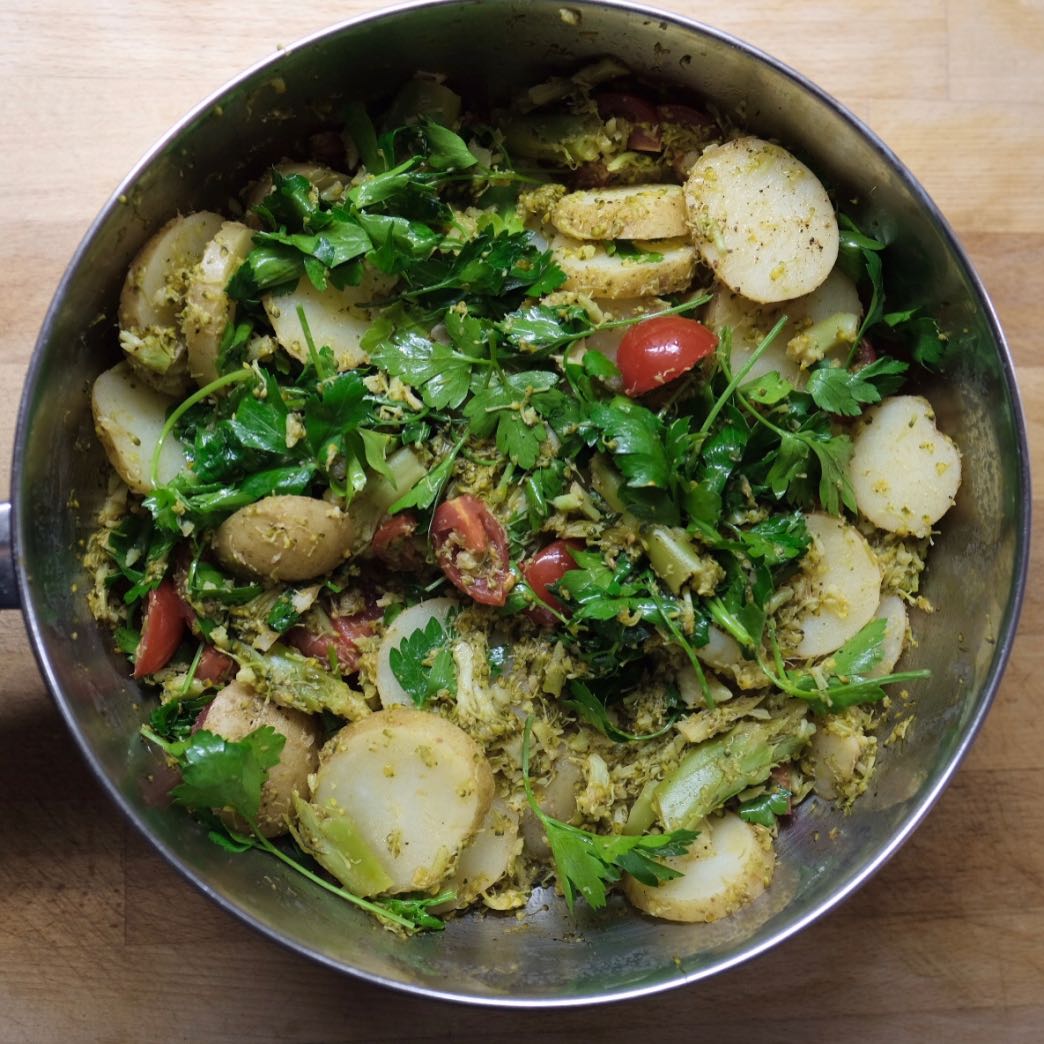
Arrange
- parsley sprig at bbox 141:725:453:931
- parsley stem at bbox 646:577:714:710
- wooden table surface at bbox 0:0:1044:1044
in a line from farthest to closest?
wooden table surface at bbox 0:0:1044:1044 < parsley stem at bbox 646:577:714:710 < parsley sprig at bbox 141:725:453:931

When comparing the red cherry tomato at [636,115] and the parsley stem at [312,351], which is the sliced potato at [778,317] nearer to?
the red cherry tomato at [636,115]

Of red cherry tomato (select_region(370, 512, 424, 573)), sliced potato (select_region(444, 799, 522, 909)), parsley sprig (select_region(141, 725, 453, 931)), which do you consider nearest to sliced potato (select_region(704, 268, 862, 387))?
red cherry tomato (select_region(370, 512, 424, 573))

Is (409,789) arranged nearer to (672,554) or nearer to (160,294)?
(672,554)

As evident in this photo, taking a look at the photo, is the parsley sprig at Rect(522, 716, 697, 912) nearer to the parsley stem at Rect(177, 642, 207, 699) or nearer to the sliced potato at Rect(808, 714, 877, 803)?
the sliced potato at Rect(808, 714, 877, 803)

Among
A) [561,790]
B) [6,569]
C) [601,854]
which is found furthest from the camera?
[561,790]

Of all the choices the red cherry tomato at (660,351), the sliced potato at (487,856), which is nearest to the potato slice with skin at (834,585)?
the red cherry tomato at (660,351)

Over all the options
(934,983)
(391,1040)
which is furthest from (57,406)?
(934,983)

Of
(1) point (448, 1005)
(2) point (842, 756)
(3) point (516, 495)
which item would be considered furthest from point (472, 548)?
(1) point (448, 1005)
